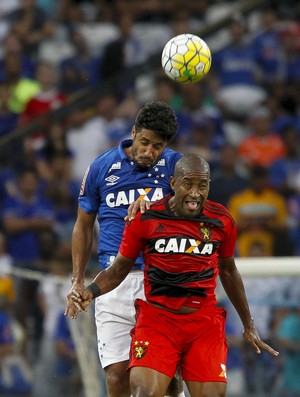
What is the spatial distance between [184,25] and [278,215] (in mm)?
3578

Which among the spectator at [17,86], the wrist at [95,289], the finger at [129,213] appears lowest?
the wrist at [95,289]

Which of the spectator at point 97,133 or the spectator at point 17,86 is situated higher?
the spectator at point 17,86

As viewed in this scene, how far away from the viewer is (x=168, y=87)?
13.0 meters

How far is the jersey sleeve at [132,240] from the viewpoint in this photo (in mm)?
6277

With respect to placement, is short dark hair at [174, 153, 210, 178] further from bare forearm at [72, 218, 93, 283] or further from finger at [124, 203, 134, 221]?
bare forearm at [72, 218, 93, 283]

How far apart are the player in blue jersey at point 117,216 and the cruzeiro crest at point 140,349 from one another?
1.46 feet

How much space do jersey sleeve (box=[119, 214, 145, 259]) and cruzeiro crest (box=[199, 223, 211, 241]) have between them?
346 millimetres

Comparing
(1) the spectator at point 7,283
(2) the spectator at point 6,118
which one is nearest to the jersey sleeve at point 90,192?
(1) the spectator at point 7,283

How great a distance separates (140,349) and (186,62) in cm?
204

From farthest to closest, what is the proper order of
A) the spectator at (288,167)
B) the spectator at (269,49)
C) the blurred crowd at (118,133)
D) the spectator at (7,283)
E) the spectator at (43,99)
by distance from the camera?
the spectator at (269,49) → the spectator at (43,99) → the spectator at (288,167) → the spectator at (7,283) → the blurred crowd at (118,133)

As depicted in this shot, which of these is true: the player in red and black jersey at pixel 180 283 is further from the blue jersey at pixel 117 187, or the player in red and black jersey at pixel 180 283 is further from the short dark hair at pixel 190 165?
the blue jersey at pixel 117 187

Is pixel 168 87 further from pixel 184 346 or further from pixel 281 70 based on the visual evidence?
pixel 184 346

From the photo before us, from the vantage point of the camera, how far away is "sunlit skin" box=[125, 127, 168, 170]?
6.52 meters

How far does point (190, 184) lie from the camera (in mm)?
6129
